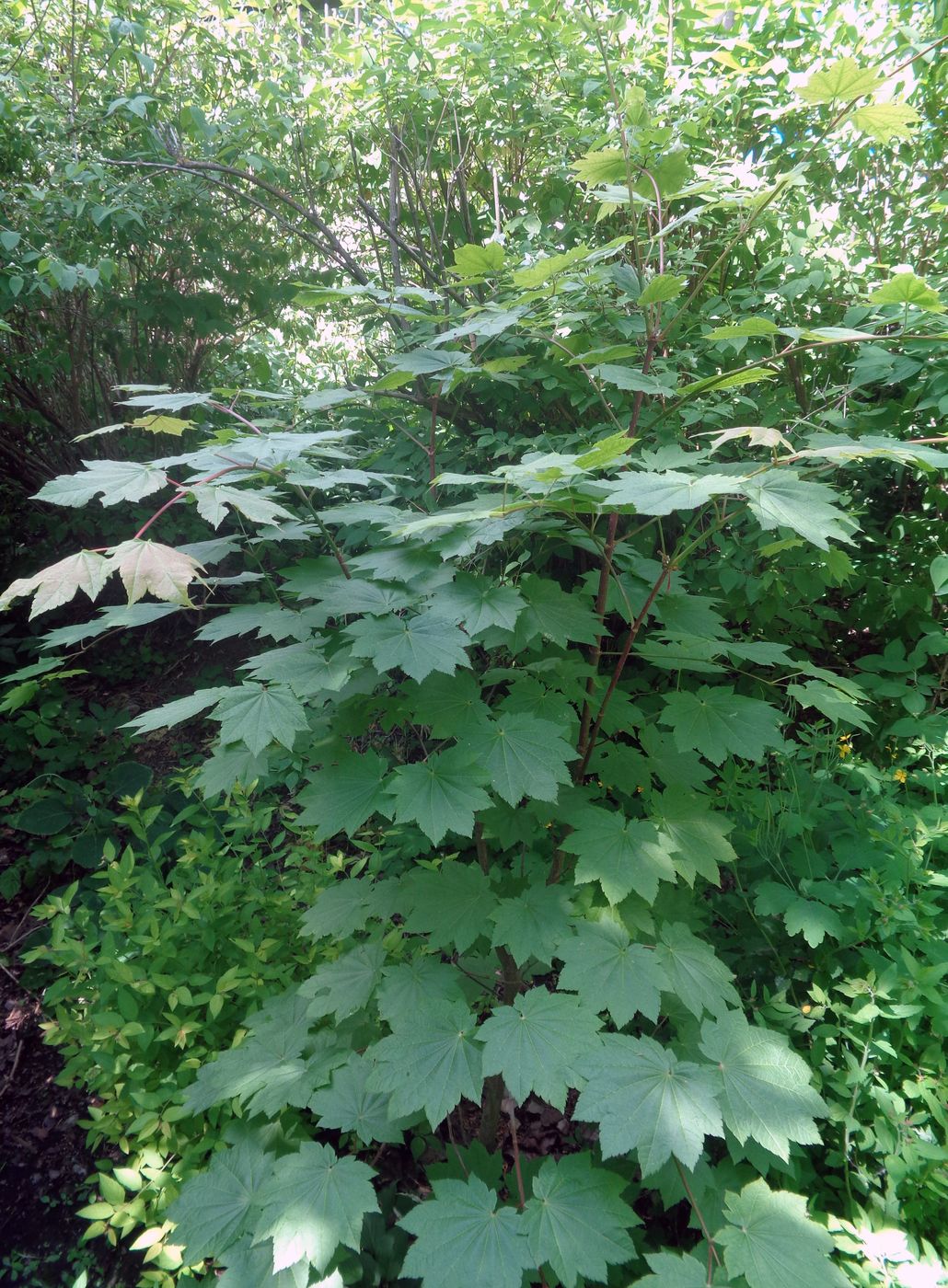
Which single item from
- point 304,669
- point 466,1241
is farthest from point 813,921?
point 304,669

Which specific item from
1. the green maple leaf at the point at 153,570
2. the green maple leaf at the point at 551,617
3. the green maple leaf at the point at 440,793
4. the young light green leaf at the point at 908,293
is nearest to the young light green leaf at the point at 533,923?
the green maple leaf at the point at 440,793

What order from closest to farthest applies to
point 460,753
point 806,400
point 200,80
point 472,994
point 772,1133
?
point 772,1133, point 460,753, point 472,994, point 806,400, point 200,80

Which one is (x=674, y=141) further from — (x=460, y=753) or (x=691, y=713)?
(x=460, y=753)

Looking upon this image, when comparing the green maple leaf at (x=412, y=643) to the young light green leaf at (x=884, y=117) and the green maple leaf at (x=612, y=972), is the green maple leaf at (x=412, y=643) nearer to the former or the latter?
the green maple leaf at (x=612, y=972)

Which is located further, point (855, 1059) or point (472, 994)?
point (472, 994)

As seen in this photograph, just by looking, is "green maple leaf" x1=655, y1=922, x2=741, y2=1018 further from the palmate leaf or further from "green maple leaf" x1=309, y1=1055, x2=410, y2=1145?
the palmate leaf

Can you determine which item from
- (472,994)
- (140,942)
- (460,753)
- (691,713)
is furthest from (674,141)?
(140,942)

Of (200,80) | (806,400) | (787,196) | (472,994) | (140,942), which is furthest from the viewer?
(200,80)

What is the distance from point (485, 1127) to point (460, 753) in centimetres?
106

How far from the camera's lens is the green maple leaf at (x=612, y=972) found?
4.00 ft

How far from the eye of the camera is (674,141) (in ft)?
7.36

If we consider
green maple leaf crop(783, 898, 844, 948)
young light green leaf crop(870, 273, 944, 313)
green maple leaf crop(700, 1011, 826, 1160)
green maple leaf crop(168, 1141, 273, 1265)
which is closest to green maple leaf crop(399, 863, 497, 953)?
green maple leaf crop(700, 1011, 826, 1160)

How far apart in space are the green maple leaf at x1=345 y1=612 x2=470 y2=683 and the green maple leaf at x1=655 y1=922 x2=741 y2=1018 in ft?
2.16

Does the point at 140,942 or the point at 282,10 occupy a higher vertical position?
the point at 282,10
